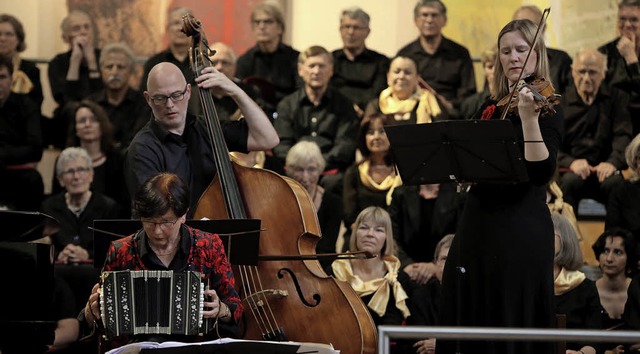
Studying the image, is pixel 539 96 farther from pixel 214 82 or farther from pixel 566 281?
pixel 566 281

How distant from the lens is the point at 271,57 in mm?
8930

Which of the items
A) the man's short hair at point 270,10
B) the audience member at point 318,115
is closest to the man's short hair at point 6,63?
the man's short hair at point 270,10

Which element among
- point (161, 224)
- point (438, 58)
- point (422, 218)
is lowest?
point (422, 218)

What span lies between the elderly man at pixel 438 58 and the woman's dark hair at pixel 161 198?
15.4ft

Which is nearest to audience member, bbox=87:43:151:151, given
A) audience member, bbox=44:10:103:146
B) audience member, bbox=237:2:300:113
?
audience member, bbox=44:10:103:146

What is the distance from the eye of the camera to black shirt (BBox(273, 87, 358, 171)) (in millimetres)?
8203

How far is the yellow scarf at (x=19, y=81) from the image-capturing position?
879cm

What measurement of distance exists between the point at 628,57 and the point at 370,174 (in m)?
2.12

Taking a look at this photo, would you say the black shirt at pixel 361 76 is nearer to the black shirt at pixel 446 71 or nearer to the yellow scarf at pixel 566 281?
the black shirt at pixel 446 71

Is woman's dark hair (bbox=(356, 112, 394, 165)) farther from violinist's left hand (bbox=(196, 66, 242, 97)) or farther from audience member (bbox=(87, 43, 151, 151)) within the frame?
violinist's left hand (bbox=(196, 66, 242, 97))

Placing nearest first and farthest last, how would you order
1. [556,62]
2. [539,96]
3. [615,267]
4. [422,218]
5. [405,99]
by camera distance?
[539,96] → [615,267] → [422,218] → [405,99] → [556,62]

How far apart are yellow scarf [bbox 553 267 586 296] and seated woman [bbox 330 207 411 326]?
0.83m

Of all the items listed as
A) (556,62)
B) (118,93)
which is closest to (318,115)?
(118,93)

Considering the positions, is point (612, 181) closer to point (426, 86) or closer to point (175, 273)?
point (426, 86)
